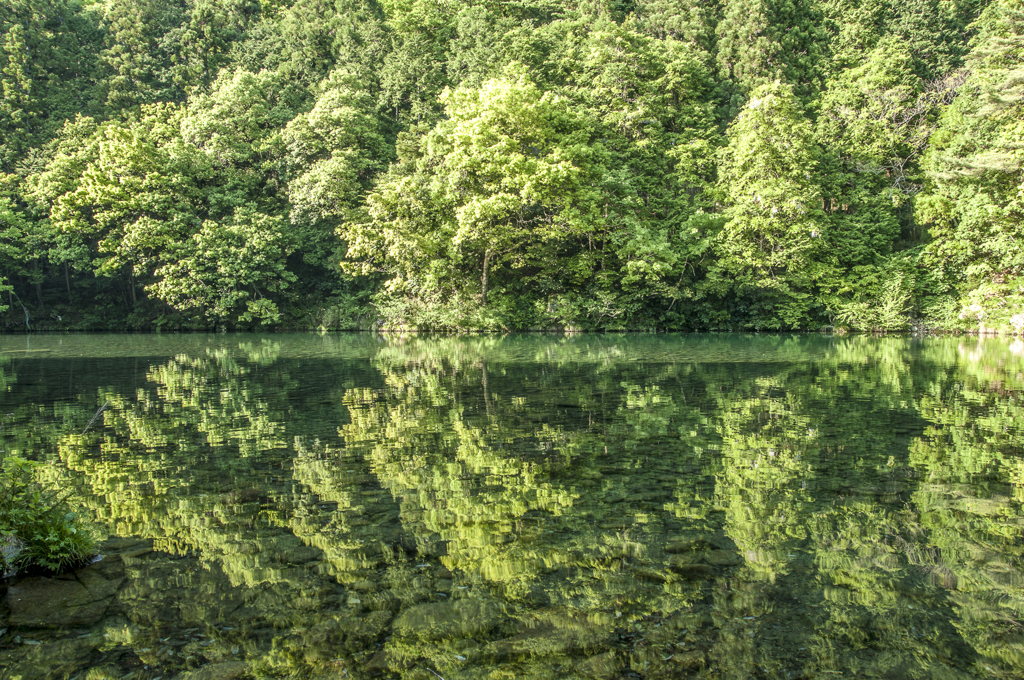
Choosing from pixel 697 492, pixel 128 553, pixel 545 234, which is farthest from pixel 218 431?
pixel 545 234

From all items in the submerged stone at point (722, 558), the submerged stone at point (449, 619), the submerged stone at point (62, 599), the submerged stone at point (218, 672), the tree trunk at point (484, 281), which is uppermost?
the tree trunk at point (484, 281)

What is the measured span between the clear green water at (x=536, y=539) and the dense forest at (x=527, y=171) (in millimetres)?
22054

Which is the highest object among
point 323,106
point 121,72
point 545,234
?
point 121,72

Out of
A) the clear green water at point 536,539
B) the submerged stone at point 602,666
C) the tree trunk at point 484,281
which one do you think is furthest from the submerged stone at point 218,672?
the tree trunk at point 484,281

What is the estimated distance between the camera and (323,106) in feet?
118

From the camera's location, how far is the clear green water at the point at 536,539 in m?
3.31

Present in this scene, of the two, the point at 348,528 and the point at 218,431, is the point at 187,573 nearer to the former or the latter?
the point at 348,528

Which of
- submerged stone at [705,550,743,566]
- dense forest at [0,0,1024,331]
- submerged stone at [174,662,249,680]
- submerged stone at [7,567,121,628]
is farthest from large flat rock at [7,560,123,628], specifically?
dense forest at [0,0,1024,331]

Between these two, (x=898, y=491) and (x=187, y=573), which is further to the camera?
(x=898, y=491)

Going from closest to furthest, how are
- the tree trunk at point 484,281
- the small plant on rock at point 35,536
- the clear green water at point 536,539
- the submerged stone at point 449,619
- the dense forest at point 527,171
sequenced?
1. the clear green water at point 536,539
2. the submerged stone at point 449,619
3. the small plant on rock at point 35,536
4. the dense forest at point 527,171
5. the tree trunk at point 484,281

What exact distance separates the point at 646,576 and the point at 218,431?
264 inches

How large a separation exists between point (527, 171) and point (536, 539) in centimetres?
2695

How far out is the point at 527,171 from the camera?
30094 mm

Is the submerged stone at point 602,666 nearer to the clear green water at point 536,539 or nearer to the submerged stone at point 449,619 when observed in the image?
the clear green water at point 536,539
